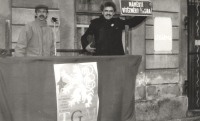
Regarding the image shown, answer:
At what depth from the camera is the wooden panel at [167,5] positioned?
9.06 meters

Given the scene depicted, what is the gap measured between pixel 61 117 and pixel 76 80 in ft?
1.81

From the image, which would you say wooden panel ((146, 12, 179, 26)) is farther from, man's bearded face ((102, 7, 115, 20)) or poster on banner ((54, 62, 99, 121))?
poster on banner ((54, 62, 99, 121))

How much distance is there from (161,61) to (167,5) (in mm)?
1382

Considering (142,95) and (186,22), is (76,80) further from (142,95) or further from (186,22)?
(186,22)

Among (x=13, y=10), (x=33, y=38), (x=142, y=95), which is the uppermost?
(x=13, y=10)

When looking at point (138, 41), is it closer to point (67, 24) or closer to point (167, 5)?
point (167, 5)

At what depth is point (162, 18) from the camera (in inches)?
360

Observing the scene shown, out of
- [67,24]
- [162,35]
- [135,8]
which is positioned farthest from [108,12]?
[162,35]

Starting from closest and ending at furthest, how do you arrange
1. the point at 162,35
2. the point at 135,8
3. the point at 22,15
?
1. the point at 135,8
2. the point at 22,15
3. the point at 162,35

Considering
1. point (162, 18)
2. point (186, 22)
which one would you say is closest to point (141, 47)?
point (162, 18)

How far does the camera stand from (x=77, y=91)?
5.28m

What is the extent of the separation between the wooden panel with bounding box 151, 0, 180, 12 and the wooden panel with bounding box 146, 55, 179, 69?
45.4 inches

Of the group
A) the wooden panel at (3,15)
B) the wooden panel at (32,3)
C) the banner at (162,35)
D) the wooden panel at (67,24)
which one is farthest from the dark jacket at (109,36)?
the banner at (162,35)

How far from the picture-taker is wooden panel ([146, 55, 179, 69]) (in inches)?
354
